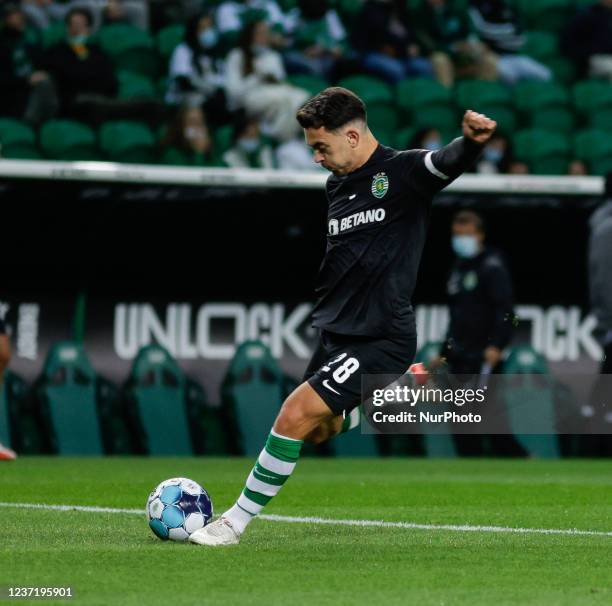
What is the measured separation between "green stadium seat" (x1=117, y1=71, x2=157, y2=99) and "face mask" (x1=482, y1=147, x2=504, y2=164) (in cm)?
335

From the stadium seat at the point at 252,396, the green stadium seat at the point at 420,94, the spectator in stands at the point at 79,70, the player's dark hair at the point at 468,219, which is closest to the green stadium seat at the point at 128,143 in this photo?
the spectator in stands at the point at 79,70

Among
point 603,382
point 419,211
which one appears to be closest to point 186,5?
point 603,382

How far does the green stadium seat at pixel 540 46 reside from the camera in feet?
61.8

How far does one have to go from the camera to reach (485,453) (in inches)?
547

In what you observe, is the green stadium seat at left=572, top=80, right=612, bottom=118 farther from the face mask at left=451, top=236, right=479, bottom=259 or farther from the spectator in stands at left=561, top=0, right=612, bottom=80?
Result: the face mask at left=451, top=236, right=479, bottom=259

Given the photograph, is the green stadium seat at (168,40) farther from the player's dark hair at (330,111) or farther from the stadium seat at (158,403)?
the player's dark hair at (330,111)

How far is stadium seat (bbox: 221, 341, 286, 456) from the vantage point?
13.3 meters

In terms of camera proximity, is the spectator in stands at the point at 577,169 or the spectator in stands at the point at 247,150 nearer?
the spectator in stands at the point at 247,150

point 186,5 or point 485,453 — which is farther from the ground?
point 186,5

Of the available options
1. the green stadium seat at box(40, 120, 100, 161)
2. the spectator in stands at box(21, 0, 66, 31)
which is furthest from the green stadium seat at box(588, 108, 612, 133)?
the spectator in stands at box(21, 0, 66, 31)

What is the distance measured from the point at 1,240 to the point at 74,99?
237 centimetres

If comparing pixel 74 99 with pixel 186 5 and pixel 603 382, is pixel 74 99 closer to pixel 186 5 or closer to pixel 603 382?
pixel 186 5

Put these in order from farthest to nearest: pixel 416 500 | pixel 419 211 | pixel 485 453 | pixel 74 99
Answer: pixel 74 99 < pixel 485 453 < pixel 416 500 < pixel 419 211

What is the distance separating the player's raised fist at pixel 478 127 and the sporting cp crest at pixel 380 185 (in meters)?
0.67
